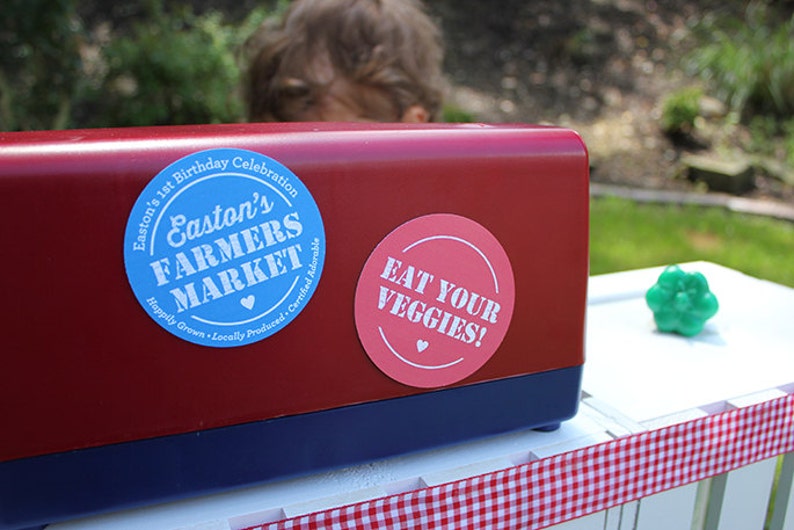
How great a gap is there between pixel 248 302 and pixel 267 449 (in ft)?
0.42

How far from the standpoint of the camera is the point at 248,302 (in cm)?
55

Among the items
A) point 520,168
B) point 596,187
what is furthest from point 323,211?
point 596,187

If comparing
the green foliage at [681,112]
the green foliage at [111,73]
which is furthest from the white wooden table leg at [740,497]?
the green foliage at [681,112]

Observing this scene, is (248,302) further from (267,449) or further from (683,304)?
(683,304)

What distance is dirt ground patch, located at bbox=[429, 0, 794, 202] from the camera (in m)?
4.16

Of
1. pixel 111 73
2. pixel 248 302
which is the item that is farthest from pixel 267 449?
pixel 111 73

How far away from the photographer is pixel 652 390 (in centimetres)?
80

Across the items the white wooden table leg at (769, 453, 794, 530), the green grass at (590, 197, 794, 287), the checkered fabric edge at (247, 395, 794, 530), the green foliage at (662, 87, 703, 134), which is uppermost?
the checkered fabric edge at (247, 395, 794, 530)

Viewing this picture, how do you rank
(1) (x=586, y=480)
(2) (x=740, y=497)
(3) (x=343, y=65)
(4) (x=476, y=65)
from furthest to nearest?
(4) (x=476, y=65) < (3) (x=343, y=65) < (2) (x=740, y=497) < (1) (x=586, y=480)

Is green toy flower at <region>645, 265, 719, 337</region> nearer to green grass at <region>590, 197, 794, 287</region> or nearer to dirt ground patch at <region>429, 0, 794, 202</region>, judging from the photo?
green grass at <region>590, 197, 794, 287</region>

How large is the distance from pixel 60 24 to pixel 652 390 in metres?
3.09

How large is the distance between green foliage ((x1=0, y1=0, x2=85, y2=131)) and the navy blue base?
2.99m

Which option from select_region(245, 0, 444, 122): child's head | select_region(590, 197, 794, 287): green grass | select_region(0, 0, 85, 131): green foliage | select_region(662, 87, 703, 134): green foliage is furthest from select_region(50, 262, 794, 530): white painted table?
select_region(662, 87, 703, 134): green foliage

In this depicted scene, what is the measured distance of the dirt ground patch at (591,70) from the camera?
13.7ft
